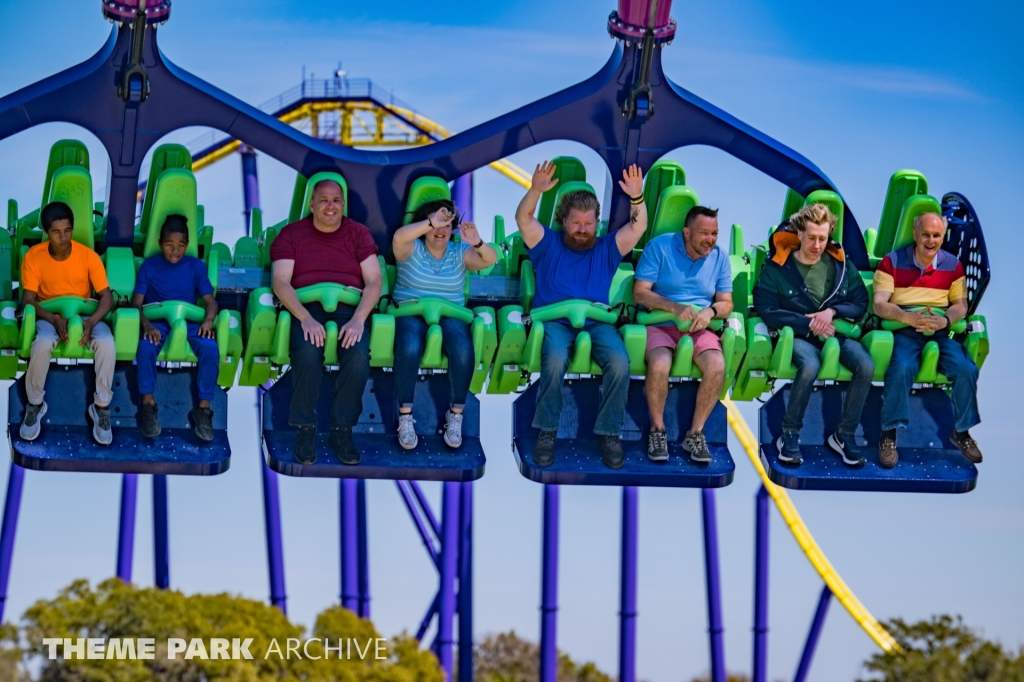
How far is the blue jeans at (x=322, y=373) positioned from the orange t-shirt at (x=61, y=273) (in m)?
1.04

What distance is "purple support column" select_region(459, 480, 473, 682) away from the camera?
15609 mm

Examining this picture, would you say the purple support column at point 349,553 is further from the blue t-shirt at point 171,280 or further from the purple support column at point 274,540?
the blue t-shirt at point 171,280

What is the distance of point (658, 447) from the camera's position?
33.4 ft

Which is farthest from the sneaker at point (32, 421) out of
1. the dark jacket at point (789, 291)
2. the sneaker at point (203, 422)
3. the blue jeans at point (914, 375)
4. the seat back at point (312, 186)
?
the blue jeans at point (914, 375)

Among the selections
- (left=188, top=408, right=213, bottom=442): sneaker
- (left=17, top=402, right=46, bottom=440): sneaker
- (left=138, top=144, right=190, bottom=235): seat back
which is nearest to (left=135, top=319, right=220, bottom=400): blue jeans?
(left=188, top=408, right=213, bottom=442): sneaker

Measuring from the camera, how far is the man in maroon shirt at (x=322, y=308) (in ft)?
32.0

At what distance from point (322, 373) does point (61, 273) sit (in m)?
1.37

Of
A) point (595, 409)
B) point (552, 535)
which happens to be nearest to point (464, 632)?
point (552, 535)

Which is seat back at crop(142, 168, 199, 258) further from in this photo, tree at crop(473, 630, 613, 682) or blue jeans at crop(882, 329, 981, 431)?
tree at crop(473, 630, 613, 682)

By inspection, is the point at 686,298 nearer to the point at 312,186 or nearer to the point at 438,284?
the point at 438,284

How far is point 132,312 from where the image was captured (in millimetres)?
9836

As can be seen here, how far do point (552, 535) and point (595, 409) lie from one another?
520cm

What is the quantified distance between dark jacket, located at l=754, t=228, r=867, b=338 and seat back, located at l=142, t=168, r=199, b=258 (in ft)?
9.46

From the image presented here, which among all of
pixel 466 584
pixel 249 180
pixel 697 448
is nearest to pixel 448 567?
pixel 466 584
